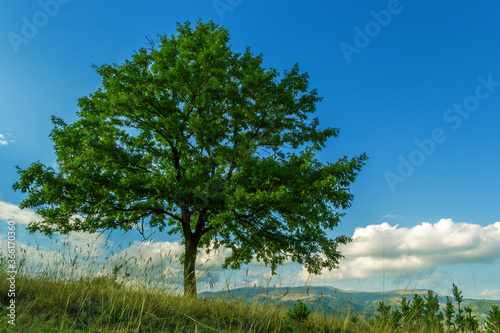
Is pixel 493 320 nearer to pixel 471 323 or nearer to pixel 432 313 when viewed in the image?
pixel 471 323

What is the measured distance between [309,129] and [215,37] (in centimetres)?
632

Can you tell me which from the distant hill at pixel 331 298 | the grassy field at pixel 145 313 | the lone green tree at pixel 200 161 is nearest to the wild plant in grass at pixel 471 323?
the grassy field at pixel 145 313

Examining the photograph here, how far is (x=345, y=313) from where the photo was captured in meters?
6.23

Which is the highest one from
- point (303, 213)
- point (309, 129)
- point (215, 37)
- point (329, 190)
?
point (215, 37)

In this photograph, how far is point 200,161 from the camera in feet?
42.3

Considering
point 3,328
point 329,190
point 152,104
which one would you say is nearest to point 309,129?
point 329,190

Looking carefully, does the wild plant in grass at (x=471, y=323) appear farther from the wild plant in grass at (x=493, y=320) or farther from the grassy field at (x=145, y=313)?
the wild plant in grass at (x=493, y=320)

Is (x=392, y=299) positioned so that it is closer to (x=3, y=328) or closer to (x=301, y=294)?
(x=301, y=294)

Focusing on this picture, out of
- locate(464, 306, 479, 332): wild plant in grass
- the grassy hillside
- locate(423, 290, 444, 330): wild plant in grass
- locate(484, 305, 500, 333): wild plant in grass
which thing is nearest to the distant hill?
the grassy hillside

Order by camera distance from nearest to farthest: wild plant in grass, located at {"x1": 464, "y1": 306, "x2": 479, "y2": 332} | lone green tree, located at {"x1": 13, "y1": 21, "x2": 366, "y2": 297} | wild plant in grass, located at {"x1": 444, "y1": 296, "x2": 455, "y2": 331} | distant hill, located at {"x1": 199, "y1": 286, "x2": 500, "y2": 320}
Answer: wild plant in grass, located at {"x1": 464, "y1": 306, "x2": 479, "y2": 332} < wild plant in grass, located at {"x1": 444, "y1": 296, "x2": 455, "y2": 331} < distant hill, located at {"x1": 199, "y1": 286, "x2": 500, "y2": 320} < lone green tree, located at {"x1": 13, "y1": 21, "x2": 366, "y2": 297}

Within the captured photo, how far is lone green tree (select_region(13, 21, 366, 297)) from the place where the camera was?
1143cm

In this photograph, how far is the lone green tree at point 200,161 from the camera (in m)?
11.4

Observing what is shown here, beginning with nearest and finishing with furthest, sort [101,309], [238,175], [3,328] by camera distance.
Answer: [3,328]
[101,309]
[238,175]

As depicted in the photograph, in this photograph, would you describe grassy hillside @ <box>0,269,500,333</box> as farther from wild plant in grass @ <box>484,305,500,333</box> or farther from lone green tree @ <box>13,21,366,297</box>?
lone green tree @ <box>13,21,366,297</box>
